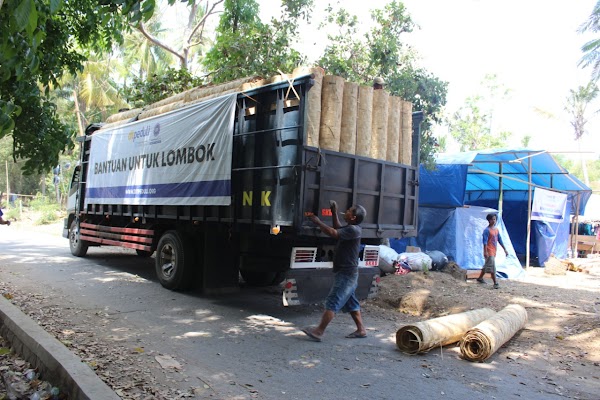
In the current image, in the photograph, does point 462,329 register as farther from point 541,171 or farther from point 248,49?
point 541,171

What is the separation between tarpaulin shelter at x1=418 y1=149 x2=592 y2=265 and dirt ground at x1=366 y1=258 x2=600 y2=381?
2.43 metres

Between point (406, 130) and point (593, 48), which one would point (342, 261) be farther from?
point (593, 48)

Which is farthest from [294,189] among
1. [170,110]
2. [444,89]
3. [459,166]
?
[459,166]

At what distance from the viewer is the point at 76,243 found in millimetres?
11672

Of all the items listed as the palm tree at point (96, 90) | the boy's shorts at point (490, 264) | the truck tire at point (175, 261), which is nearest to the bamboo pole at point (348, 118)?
the truck tire at point (175, 261)

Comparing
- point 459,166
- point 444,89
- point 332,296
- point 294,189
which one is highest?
point 444,89

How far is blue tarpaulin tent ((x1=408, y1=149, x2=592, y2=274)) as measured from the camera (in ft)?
39.6

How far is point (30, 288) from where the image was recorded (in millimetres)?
7520

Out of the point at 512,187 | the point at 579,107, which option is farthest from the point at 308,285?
the point at 579,107

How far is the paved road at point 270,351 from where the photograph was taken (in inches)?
158

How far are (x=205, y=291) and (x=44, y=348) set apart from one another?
10.7ft

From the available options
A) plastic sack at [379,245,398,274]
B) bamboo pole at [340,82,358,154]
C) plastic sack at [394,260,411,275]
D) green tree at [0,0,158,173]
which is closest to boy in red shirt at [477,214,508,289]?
plastic sack at [394,260,411,275]

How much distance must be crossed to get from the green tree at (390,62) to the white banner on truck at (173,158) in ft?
16.3

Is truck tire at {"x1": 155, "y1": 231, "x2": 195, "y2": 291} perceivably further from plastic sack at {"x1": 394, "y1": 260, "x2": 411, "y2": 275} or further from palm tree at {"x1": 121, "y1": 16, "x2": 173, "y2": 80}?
palm tree at {"x1": 121, "y1": 16, "x2": 173, "y2": 80}
